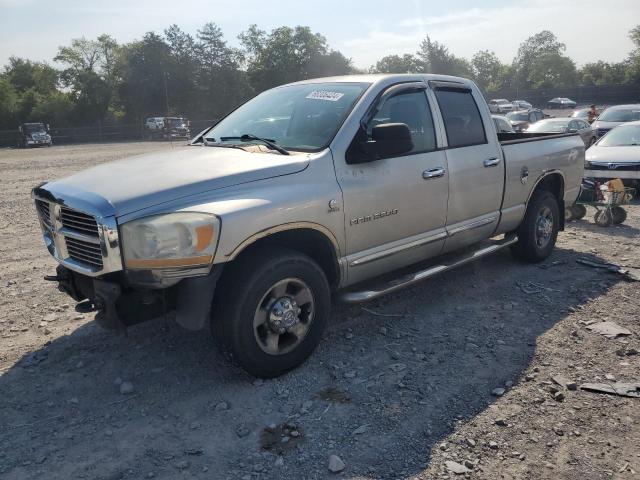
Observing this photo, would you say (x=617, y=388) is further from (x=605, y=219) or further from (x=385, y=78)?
(x=605, y=219)

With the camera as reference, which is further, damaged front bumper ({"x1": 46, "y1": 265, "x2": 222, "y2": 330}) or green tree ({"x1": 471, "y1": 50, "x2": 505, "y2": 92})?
green tree ({"x1": 471, "y1": 50, "x2": 505, "y2": 92})

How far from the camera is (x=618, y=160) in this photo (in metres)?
10.3

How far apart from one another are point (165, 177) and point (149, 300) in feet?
2.56

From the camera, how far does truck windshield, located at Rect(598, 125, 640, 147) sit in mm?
11188

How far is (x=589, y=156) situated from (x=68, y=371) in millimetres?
10514

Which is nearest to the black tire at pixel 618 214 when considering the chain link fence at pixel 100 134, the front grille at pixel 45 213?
the front grille at pixel 45 213

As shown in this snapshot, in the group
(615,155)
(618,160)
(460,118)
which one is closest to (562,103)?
(615,155)

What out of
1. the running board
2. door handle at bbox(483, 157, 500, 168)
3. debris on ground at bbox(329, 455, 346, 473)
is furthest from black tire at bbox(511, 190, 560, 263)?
debris on ground at bbox(329, 455, 346, 473)

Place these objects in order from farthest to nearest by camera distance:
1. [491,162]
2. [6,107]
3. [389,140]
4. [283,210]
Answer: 1. [6,107]
2. [491,162]
3. [389,140]
4. [283,210]

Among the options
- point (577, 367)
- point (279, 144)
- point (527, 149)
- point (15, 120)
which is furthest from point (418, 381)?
point (15, 120)

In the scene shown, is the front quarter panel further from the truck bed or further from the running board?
the truck bed

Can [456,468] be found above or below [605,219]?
below

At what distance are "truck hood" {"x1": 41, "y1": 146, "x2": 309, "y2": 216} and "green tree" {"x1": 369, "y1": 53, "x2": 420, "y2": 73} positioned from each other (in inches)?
3236

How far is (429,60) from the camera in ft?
260
